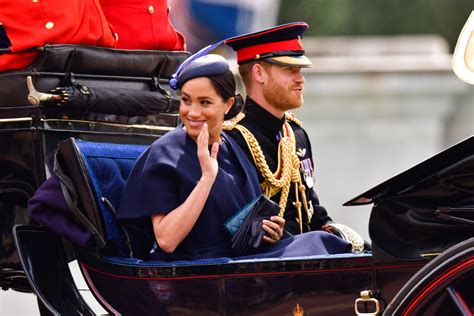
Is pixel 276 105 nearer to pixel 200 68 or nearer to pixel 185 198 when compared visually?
pixel 200 68

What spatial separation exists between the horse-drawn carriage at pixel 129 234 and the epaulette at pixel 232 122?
323 mm

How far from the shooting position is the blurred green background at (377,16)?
91.0 ft

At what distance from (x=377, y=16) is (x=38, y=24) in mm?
23667

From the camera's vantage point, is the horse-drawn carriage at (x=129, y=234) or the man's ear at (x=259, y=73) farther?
the man's ear at (x=259, y=73)

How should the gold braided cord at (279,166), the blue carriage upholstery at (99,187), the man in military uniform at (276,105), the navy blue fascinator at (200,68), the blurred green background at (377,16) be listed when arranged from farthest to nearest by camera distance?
1. the blurred green background at (377,16)
2. the man in military uniform at (276,105)
3. the gold braided cord at (279,166)
4. the blue carriage upholstery at (99,187)
5. the navy blue fascinator at (200,68)

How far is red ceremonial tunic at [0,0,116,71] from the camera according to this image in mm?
5453

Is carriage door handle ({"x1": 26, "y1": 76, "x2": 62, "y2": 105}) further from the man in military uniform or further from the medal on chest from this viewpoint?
the medal on chest

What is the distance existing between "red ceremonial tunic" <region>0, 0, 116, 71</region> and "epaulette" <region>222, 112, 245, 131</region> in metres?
0.57

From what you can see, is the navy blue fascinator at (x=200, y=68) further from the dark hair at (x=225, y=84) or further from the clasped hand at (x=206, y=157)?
the clasped hand at (x=206, y=157)

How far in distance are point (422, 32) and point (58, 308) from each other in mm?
22762

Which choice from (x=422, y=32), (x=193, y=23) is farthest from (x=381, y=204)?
(x=422, y=32)

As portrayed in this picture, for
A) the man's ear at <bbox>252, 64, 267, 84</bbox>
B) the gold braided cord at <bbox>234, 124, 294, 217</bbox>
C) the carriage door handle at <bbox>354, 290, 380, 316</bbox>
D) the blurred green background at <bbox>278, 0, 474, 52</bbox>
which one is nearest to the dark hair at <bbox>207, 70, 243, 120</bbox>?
the gold braided cord at <bbox>234, 124, 294, 217</bbox>

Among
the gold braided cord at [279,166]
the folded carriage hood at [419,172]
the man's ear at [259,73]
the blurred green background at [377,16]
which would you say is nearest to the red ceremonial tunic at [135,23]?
the man's ear at [259,73]

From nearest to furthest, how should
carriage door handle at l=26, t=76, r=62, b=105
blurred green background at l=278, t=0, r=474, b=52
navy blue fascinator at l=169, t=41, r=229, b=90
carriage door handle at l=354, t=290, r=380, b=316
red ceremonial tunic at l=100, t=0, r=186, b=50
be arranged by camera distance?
carriage door handle at l=354, t=290, r=380, b=316
navy blue fascinator at l=169, t=41, r=229, b=90
carriage door handle at l=26, t=76, r=62, b=105
red ceremonial tunic at l=100, t=0, r=186, b=50
blurred green background at l=278, t=0, r=474, b=52
